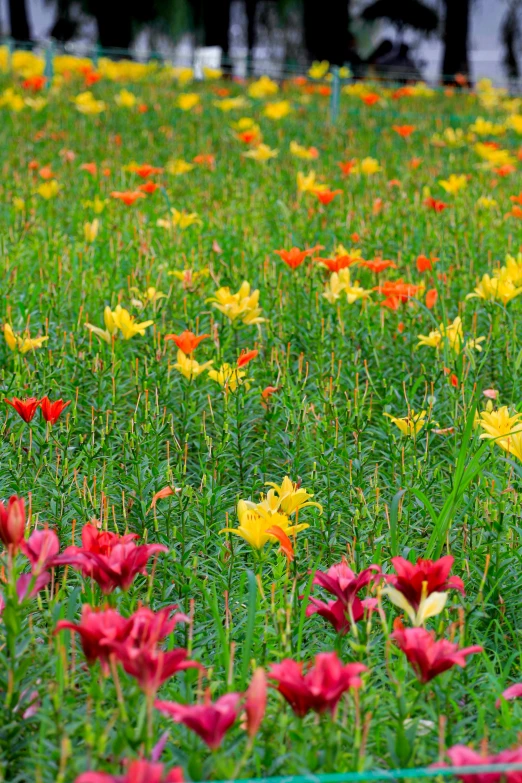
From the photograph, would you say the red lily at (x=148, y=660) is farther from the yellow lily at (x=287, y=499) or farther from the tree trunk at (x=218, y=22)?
the tree trunk at (x=218, y=22)

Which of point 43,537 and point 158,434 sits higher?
point 43,537

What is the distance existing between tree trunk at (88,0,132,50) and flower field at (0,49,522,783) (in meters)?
12.8

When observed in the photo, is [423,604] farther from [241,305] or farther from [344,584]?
[241,305]

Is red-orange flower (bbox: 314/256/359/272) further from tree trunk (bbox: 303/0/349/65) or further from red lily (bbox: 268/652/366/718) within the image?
tree trunk (bbox: 303/0/349/65)

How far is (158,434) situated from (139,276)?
1.36 metres

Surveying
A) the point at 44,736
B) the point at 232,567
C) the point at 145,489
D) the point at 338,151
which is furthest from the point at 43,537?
the point at 338,151

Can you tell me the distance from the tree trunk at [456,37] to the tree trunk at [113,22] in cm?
603

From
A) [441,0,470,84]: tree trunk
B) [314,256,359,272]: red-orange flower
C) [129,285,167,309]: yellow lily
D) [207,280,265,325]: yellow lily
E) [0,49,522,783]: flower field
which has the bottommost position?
[0,49,522,783]: flower field

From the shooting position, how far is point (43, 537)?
133 centimetres

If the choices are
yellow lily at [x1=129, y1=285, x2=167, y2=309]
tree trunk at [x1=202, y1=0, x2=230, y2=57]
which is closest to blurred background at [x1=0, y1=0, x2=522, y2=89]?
tree trunk at [x1=202, y1=0, x2=230, y2=57]

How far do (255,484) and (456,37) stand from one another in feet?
53.6

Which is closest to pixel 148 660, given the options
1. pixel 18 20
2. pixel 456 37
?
pixel 456 37

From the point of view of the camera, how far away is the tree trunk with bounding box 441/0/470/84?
16.5 m

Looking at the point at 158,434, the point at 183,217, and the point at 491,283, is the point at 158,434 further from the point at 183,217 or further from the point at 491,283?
the point at 183,217
